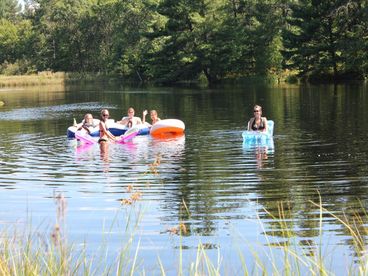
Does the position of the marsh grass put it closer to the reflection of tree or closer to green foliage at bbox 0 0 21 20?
the reflection of tree

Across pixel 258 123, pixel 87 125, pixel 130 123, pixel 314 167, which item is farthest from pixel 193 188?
pixel 130 123

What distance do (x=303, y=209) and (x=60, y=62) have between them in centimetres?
8351

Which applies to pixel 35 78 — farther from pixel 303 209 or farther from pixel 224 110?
pixel 303 209

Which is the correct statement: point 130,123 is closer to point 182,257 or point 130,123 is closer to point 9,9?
point 182,257

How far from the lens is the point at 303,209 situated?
8727 millimetres

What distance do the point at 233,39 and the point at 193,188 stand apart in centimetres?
4598

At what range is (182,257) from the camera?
21.5ft

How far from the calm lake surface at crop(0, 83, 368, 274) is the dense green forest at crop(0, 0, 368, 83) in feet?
83.9

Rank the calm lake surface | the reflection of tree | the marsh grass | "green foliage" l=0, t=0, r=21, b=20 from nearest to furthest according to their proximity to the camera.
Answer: the marsh grass → the calm lake surface → the reflection of tree → "green foliage" l=0, t=0, r=21, b=20

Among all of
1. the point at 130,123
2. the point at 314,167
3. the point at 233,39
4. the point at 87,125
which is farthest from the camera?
the point at 233,39

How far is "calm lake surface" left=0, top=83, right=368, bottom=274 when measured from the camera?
7.04m

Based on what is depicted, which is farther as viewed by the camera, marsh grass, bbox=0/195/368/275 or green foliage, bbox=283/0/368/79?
green foliage, bbox=283/0/368/79

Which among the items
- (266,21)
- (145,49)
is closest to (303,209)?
(266,21)

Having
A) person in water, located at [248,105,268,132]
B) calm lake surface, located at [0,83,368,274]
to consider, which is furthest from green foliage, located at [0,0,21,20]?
person in water, located at [248,105,268,132]
